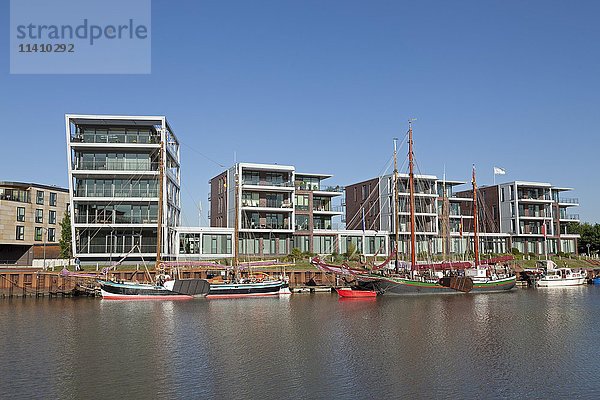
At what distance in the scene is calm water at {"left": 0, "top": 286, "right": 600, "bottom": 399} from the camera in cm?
2212

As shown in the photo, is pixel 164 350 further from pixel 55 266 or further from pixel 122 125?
pixel 122 125

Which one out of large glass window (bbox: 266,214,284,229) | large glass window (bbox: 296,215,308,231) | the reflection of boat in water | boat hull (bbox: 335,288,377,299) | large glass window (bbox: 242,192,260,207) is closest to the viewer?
boat hull (bbox: 335,288,377,299)

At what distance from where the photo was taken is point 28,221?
87750 mm

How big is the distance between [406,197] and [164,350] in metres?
69.7

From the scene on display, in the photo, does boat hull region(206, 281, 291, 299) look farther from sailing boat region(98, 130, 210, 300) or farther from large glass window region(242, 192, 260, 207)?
large glass window region(242, 192, 260, 207)

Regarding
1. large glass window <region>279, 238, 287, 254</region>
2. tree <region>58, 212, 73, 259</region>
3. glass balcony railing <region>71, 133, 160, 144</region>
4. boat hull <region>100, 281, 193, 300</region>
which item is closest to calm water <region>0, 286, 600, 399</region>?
boat hull <region>100, 281, 193, 300</region>

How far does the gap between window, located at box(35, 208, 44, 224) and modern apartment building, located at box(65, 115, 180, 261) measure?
2325 centimetres

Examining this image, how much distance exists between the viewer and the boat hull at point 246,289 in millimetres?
57375

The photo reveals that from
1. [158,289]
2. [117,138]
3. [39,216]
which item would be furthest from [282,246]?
[39,216]

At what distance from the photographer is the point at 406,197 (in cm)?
9438

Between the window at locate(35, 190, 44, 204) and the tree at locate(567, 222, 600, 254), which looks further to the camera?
the tree at locate(567, 222, 600, 254)

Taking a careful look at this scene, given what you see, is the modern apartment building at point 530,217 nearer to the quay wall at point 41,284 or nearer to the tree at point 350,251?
the tree at point 350,251

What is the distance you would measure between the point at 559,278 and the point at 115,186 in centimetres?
5649

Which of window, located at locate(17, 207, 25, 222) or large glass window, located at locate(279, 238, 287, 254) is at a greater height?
window, located at locate(17, 207, 25, 222)
